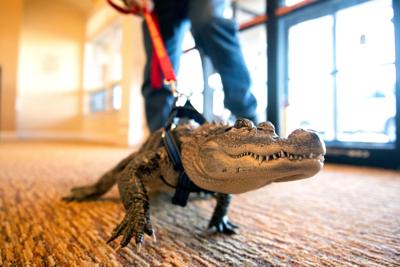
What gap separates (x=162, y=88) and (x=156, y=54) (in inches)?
9.5

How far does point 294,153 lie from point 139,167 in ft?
1.24

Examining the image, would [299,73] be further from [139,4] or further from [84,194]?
[84,194]

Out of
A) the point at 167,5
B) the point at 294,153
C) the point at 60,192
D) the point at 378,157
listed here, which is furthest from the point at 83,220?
the point at 378,157

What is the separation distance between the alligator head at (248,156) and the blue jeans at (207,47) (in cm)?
66

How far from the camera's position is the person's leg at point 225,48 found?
3.92ft

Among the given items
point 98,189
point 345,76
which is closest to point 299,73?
point 345,76

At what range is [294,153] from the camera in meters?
0.45

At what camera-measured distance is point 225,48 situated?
3.97ft

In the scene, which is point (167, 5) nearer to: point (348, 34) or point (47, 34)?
point (348, 34)

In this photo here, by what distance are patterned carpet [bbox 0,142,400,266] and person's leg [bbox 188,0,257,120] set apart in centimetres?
40

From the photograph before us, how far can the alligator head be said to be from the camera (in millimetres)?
455

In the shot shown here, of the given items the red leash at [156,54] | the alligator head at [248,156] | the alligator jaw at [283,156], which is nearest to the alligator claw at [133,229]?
the alligator head at [248,156]

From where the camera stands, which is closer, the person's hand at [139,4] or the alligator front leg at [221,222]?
the alligator front leg at [221,222]

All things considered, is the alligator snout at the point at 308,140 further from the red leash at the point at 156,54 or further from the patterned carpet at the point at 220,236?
the red leash at the point at 156,54
